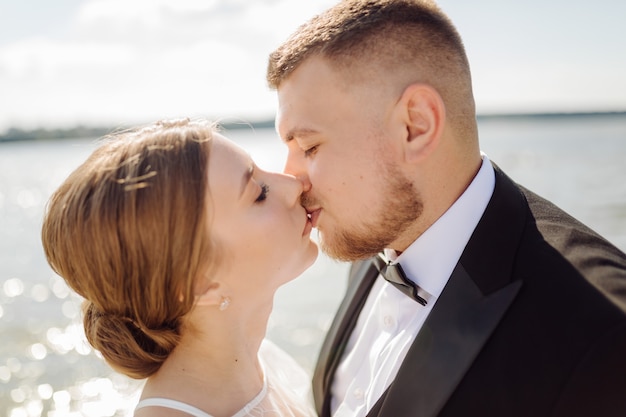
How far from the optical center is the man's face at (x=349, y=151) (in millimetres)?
2654

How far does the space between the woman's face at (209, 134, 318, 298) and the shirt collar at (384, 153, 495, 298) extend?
561 millimetres

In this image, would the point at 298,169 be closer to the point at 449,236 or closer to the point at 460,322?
the point at 449,236

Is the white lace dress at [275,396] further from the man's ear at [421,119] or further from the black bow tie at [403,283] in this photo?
the man's ear at [421,119]

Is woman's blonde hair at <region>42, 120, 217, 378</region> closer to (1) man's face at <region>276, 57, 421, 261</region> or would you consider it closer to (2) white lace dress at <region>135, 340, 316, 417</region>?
(2) white lace dress at <region>135, 340, 316, 417</region>

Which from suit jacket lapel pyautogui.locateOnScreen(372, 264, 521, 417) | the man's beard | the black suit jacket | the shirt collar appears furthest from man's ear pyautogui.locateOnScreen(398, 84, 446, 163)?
suit jacket lapel pyautogui.locateOnScreen(372, 264, 521, 417)

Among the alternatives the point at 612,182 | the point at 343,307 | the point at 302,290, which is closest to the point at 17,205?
the point at 302,290

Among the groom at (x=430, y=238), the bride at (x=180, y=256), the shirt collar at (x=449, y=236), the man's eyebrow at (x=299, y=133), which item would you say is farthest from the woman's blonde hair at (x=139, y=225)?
the shirt collar at (x=449, y=236)

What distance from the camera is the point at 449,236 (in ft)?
8.39

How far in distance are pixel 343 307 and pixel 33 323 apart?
816cm

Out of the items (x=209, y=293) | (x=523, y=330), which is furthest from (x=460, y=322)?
(x=209, y=293)

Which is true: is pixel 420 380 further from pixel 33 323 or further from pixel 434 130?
pixel 33 323

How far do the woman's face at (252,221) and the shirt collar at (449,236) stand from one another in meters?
0.56

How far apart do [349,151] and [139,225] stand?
1.02 metres

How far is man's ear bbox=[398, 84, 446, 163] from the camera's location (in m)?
2.56
